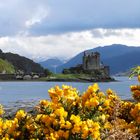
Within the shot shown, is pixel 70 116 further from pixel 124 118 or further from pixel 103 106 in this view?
pixel 124 118

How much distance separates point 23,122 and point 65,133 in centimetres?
139

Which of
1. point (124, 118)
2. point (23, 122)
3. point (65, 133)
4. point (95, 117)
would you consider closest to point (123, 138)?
point (95, 117)

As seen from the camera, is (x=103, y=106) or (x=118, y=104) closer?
(x=103, y=106)

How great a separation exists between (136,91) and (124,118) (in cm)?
74

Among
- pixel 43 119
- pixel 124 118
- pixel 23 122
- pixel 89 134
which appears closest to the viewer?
pixel 89 134

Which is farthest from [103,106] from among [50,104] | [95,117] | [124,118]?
[124,118]

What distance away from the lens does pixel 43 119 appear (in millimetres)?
9297

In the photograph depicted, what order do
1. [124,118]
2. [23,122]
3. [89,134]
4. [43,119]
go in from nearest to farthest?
[89,134], [43,119], [23,122], [124,118]

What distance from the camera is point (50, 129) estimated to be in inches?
362

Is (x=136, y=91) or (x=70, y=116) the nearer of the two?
(x=70, y=116)

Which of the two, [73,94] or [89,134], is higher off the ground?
[73,94]

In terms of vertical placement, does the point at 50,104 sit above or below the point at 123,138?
above

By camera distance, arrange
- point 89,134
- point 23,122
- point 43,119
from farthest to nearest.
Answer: point 23,122 < point 43,119 < point 89,134

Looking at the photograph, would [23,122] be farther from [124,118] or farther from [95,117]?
[124,118]
